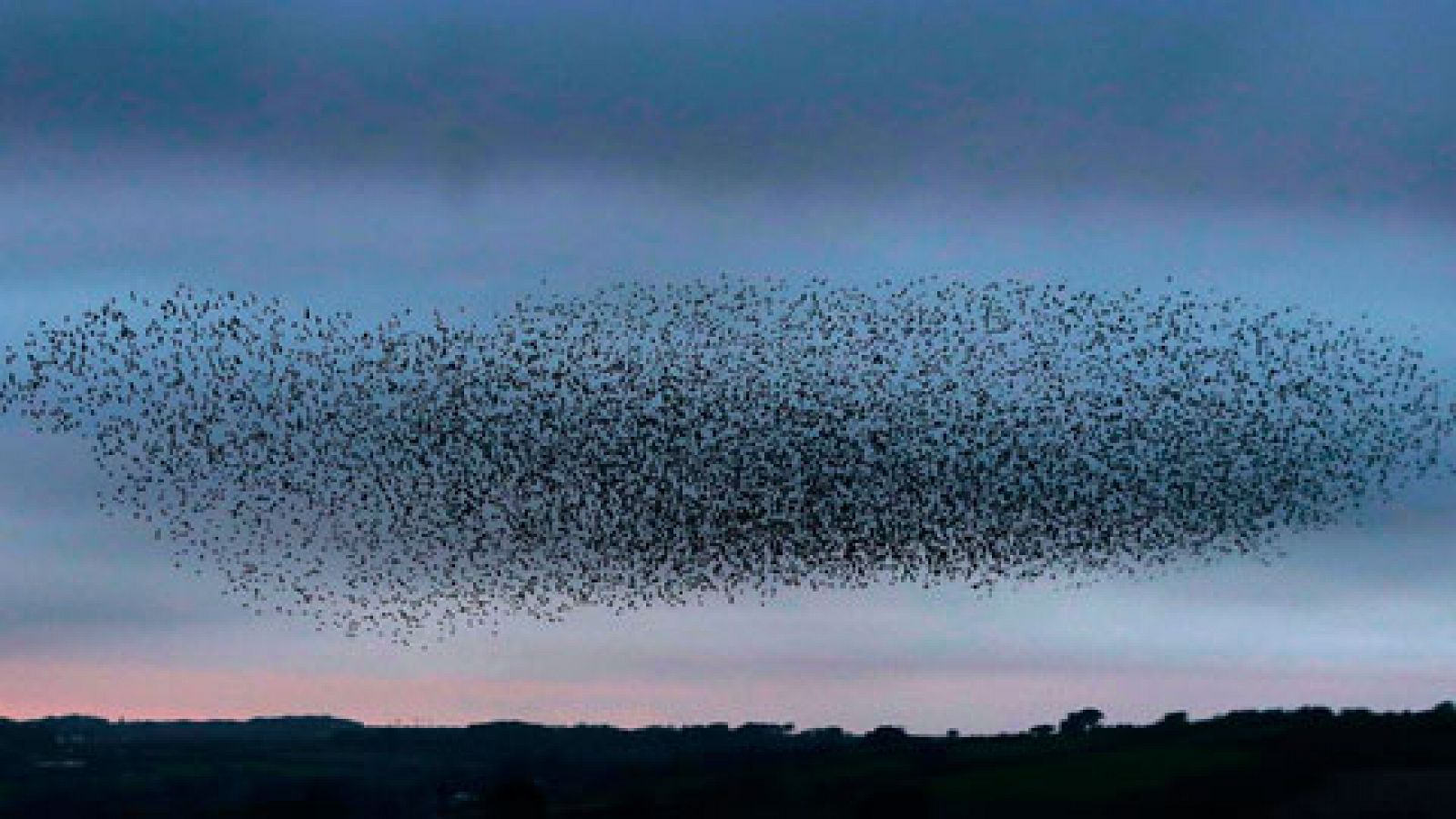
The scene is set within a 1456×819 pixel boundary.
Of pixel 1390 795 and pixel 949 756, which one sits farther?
pixel 949 756

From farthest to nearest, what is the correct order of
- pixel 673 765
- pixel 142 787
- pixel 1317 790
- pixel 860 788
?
pixel 142 787, pixel 673 765, pixel 860 788, pixel 1317 790

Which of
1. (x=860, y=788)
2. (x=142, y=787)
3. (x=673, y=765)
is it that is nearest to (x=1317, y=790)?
(x=860, y=788)

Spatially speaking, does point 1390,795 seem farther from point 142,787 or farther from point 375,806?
point 142,787

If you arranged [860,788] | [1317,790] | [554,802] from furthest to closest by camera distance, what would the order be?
[554,802] → [860,788] → [1317,790]

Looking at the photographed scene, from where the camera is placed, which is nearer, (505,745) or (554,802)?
(554,802)

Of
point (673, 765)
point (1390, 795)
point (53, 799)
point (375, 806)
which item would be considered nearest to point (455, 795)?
point (375, 806)

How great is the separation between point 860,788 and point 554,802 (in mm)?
24412

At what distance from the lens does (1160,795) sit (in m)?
87.1

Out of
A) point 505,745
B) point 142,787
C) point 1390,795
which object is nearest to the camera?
point 1390,795

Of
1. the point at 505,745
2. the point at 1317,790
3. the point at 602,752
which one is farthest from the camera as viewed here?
the point at 505,745

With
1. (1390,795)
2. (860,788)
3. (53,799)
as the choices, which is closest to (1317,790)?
(1390,795)

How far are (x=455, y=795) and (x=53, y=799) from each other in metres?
28.7

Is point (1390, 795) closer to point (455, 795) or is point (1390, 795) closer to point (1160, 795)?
point (1160, 795)

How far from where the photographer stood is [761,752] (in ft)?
445
